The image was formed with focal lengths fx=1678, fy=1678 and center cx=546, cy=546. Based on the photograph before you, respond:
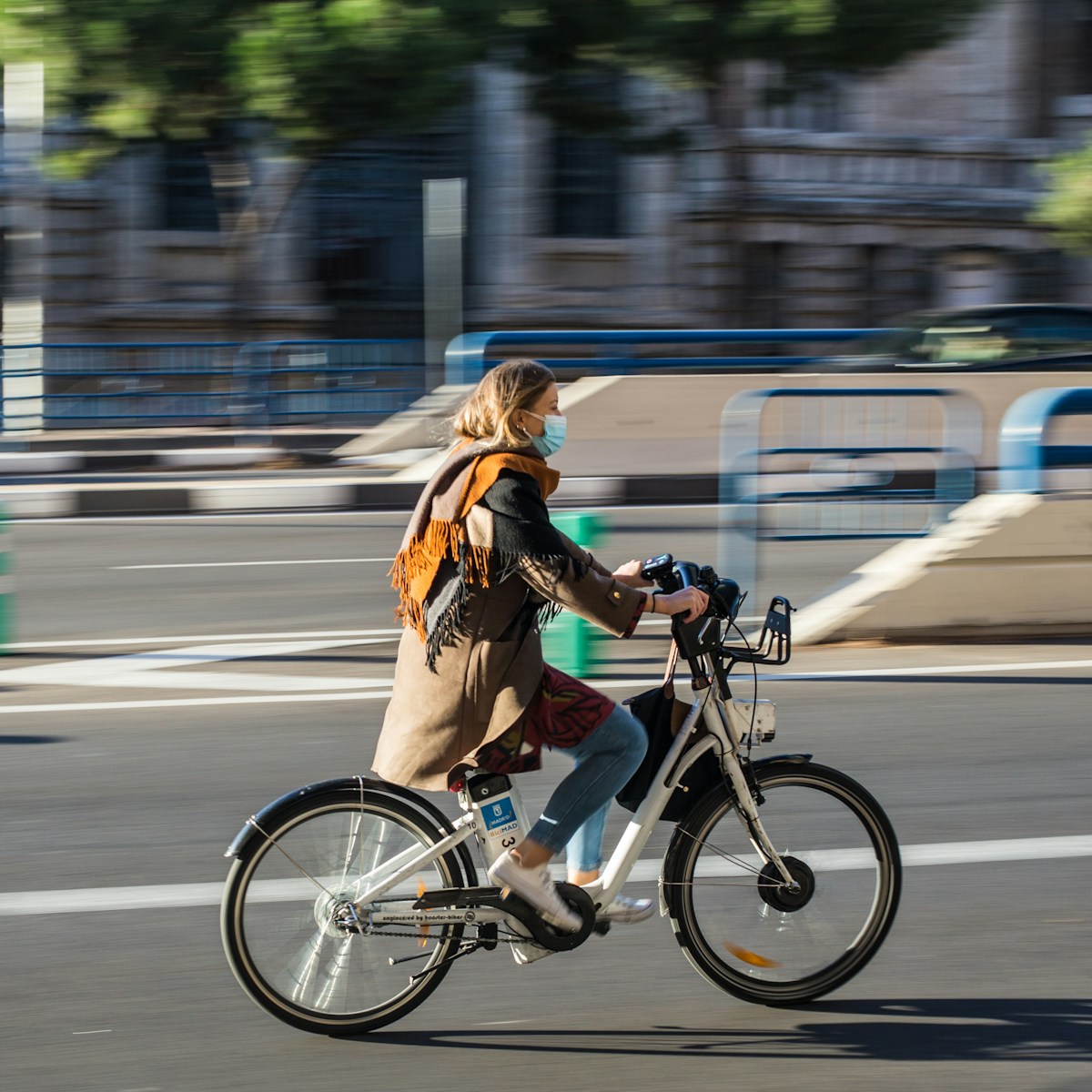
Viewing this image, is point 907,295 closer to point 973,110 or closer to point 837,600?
point 973,110

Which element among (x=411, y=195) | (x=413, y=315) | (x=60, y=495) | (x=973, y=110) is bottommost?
(x=60, y=495)

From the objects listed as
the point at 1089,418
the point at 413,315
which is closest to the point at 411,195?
the point at 413,315

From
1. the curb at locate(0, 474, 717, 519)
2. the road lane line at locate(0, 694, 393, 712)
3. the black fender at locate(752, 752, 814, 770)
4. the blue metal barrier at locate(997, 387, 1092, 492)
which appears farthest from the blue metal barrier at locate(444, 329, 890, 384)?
the black fender at locate(752, 752, 814, 770)

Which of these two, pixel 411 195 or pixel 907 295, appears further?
pixel 907 295

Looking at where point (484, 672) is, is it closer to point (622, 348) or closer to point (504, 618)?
point (504, 618)

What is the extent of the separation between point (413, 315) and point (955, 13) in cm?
887

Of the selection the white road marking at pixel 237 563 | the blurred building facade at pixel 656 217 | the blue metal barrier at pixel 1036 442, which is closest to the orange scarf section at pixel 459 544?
the blue metal barrier at pixel 1036 442

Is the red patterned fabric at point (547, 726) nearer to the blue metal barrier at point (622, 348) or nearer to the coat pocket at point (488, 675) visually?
the coat pocket at point (488, 675)

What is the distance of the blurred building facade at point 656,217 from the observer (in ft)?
76.6

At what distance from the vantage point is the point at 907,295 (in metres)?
27.5

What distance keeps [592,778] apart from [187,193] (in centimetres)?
2132

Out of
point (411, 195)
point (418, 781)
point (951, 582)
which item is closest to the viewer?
point (418, 781)

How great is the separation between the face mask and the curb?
10.6 meters

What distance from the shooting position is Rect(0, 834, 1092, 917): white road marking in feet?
13.6
